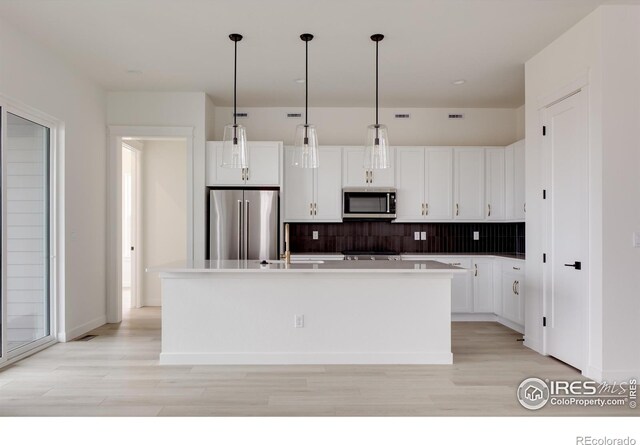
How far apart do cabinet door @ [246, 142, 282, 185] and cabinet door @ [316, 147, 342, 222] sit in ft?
1.95

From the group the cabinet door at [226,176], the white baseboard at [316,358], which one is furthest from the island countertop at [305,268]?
the cabinet door at [226,176]

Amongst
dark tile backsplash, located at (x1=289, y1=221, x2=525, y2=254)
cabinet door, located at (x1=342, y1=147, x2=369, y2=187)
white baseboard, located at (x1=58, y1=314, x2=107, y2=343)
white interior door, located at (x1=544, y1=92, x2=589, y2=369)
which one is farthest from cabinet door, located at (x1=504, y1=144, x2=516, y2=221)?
white baseboard, located at (x1=58, y1=314, x2=107, y2=343)

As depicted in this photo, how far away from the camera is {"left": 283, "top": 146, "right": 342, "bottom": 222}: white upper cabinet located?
6.31 meters

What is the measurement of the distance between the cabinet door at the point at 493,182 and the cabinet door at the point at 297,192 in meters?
2.37

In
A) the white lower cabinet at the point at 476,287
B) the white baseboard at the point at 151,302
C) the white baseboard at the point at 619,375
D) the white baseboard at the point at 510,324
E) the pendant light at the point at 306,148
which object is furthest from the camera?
the white baseboard at the point at 151,302

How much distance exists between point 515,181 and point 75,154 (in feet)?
17.4

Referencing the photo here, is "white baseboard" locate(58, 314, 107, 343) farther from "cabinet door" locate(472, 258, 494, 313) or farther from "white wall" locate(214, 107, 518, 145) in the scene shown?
"cabinet door" locate(472, 258, 494, 313)

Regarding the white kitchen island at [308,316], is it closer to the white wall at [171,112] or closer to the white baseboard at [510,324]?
the white baseboard at [510,324]

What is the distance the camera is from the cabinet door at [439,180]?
6355mm

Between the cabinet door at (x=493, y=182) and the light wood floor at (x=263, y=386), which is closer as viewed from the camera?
the light wood floor at (x=263, y=386)

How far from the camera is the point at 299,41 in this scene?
14.3 feet

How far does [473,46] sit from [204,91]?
129 inches
